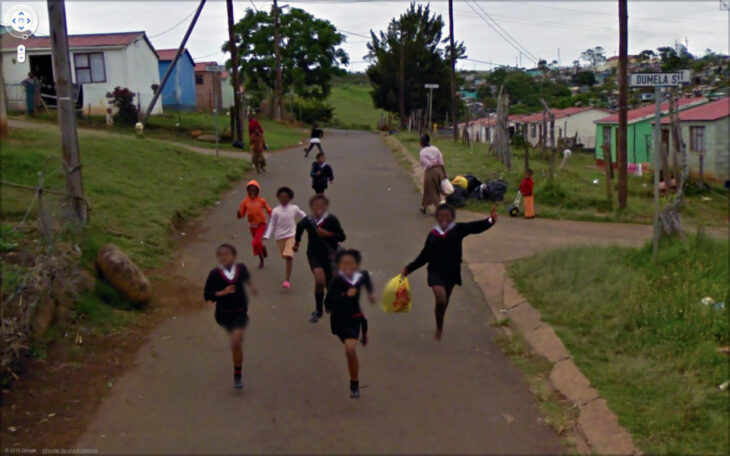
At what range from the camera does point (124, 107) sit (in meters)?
29.2

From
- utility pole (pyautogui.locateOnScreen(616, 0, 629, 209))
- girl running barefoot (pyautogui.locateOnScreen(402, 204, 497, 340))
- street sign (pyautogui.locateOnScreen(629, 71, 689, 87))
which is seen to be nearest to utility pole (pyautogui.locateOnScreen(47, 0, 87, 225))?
girl running barefoot (pyautogui.locateOnScreen(402, 204, 497, 340))

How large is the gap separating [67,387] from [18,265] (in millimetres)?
2019

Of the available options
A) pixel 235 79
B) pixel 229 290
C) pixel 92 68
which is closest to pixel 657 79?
pixel 229 290

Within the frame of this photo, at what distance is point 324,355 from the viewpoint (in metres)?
7.97

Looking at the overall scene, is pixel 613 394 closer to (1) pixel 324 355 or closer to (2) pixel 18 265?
(1) pixel 324 355

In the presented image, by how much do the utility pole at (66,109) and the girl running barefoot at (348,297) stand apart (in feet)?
19.2

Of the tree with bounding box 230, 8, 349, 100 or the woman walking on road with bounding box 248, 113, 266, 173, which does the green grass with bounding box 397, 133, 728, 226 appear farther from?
the tree with bounding box 230, 8, 349, 100

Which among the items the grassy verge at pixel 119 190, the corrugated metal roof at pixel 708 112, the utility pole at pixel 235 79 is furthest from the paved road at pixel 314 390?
the corrugated metal roof at pixel 708 112

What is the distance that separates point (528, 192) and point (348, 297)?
9.89 metres

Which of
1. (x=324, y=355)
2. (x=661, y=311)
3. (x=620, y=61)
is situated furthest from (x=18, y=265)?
(x=620, y=61)

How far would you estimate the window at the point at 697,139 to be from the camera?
97.7ft

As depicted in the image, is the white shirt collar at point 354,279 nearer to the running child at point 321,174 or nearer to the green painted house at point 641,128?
the running child at point 321,174

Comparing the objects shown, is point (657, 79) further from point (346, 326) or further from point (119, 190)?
point (119, 190)

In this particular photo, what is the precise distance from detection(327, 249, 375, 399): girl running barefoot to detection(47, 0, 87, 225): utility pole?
587 cm
